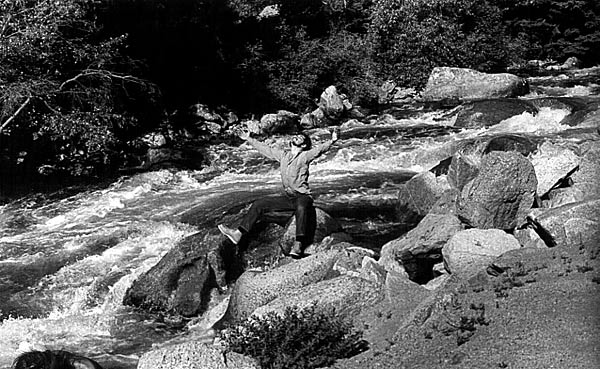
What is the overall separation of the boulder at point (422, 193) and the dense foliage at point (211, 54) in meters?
8.19

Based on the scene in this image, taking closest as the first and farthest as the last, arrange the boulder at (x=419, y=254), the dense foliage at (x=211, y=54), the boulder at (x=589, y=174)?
1. the boulder at (x=419, y=254)
2. the boulder at (x=589, y=174)
3. the dense foliage at (x=211, y=54)

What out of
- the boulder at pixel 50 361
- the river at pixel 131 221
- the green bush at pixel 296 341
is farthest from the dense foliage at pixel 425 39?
the boulder at pixel 50 361

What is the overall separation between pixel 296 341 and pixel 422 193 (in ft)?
23.7

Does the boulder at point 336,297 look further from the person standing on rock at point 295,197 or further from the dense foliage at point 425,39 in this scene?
the dense foliage at point 425,39

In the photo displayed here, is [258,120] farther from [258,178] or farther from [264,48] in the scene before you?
[258,178]

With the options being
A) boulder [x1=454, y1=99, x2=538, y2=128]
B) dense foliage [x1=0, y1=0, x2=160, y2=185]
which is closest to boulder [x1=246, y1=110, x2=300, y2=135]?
dense foliage [x1=0, y1=0, x2=160, y2=185]

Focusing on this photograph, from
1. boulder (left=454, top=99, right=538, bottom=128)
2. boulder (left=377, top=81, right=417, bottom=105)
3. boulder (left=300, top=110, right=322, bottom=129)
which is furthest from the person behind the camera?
boulder (left=377, top=81, right=417, bottom=105)

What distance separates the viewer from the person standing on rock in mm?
11484

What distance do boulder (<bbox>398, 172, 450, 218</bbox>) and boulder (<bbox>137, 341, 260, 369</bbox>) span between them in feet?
22.8

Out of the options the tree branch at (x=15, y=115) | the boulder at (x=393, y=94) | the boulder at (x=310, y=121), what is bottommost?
the boulder at (x=393, y=94)

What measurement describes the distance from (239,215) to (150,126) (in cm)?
1164

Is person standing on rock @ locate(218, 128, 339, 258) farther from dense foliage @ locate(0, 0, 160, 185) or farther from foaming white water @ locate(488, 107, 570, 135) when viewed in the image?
foaming white water @ locate(488, 107, 570, 135)

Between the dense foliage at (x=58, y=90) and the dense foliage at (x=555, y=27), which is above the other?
the dense foliage at (x=58, y=90)

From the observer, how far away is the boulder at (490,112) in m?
22.1
